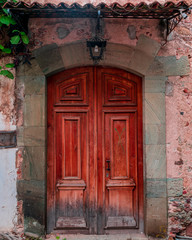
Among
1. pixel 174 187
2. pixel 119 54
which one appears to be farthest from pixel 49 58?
pixel 174 187

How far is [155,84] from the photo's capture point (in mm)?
3402

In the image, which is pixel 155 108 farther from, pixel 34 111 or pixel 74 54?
pixel 34 111

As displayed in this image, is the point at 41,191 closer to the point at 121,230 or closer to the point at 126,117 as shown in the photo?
the point at 121,230

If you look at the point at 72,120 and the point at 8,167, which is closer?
the point at 8,167

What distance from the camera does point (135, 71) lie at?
3.44 metres

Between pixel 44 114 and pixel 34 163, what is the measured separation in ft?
2.51

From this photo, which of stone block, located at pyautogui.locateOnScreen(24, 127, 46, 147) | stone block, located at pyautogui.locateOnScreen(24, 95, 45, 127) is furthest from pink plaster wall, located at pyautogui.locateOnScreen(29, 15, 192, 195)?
stone block, located at pyautogui.locateOnScreen(24, 127, 46, 147)

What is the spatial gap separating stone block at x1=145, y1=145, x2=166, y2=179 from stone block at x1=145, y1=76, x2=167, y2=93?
2.83 feet

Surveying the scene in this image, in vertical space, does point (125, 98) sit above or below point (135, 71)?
below

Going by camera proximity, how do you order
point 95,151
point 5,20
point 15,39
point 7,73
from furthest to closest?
point 95,151
point 7,73
point 15,39
point 5,20

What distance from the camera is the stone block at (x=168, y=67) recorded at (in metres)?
3.40

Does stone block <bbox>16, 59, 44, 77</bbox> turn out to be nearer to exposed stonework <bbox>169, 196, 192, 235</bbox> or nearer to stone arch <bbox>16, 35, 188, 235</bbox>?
stone arch <bbox>16, 35, 188, 235</bbox>

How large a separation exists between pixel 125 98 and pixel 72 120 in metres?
Answer: 0.93

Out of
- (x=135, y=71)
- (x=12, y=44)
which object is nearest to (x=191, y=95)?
(x=135, y=71)
